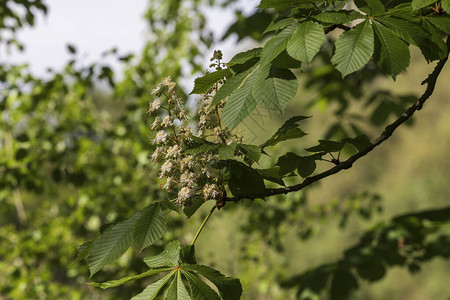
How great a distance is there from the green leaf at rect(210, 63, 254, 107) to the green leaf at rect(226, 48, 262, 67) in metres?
0.02

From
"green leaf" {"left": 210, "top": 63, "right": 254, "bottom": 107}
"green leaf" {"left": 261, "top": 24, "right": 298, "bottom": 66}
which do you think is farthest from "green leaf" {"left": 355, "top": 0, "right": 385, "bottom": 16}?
"green leaf" {"left": 210, "top": 63, "right": 254, "bottom": 107}

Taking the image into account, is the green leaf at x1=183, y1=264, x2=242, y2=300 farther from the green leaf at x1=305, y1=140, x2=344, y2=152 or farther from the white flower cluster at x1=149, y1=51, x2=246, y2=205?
the green leaf at x1=305, y1=140, x2=344, y2=152

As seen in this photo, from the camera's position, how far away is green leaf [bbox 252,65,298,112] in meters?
0.88

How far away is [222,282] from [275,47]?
1.41 ft

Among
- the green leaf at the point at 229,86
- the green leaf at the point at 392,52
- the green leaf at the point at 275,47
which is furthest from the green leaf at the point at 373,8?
the green leaf at the point at 229,86

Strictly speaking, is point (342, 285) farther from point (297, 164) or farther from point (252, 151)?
point (252, 151)

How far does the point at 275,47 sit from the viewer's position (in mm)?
888

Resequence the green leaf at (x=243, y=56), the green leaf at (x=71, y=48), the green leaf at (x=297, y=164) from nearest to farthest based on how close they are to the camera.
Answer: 1. the green leaf at (x=243, y=56)
2. the green leaf at (x=297, y=164)
3. the green leaf at (x=71, y=48)

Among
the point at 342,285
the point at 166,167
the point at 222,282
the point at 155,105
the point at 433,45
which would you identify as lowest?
the point at 342,285

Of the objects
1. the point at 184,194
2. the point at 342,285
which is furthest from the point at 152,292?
the point at 342,285

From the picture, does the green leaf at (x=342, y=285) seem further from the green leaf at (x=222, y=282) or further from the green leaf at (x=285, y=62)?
the green leaf at (x=285, y=62)

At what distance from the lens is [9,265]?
3.35m

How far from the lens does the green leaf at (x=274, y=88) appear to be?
34.5 inches

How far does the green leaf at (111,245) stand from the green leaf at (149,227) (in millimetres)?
21
